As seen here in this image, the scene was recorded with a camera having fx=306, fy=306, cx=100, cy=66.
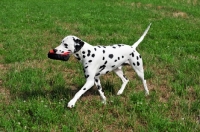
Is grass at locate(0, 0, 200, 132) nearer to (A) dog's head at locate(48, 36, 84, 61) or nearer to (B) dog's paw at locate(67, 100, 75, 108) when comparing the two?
(B) dog's paw at locate(67, 100, 75, 108)

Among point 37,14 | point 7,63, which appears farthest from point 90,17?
point 7,63

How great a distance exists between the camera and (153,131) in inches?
236

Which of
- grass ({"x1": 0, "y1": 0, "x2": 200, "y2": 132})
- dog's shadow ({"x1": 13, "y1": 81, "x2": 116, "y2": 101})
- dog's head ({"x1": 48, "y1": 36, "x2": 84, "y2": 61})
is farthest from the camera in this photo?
dog's shadow ({"x1": 13, "y1": 81, "x2": 116, "y2": 101})

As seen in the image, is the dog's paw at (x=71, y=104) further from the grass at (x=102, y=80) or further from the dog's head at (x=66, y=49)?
the dog's head at (x=66, y=49)

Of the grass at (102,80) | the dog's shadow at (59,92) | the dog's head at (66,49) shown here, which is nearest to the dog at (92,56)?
the dog's head at (66,49)

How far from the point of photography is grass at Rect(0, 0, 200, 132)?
652cm

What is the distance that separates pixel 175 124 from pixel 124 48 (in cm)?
227

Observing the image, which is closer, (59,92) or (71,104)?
(71,104)

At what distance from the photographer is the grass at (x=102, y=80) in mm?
6516

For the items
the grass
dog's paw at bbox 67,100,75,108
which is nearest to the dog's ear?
dog's paw at bbox 67,100,75,108

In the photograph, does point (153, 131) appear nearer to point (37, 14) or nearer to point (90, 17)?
point (90, 17)

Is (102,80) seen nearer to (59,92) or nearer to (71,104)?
(59,92)

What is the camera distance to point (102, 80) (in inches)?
364

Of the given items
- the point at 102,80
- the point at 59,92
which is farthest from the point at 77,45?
the point at 102,80
